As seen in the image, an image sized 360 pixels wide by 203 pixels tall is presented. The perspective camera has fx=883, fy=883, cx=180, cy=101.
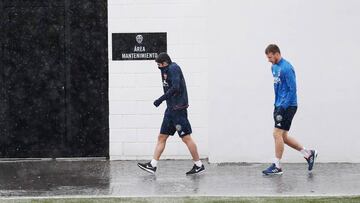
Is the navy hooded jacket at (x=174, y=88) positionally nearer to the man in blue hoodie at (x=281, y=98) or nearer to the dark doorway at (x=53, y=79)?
the man in blue hoodie at (x=281, y=98)

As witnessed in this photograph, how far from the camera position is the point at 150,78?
46.9ft

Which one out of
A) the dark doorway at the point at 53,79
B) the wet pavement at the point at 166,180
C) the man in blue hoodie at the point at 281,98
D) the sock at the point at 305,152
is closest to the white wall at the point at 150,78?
the dark doorway at the point at 53,79

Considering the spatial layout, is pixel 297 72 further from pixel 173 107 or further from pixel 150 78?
pixel 150 78

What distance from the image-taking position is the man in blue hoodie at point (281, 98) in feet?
41.3

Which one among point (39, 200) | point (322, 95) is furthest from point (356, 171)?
point (39, 200)

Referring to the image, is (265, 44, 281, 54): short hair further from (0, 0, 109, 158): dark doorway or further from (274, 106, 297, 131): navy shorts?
(0, 0, 109, 158): dark doorway

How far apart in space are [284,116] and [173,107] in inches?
63.1

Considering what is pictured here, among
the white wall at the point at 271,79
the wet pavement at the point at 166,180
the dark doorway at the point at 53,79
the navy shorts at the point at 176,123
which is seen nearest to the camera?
the wet pavement at the point at 166,180

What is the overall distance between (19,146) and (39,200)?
12.9 feet

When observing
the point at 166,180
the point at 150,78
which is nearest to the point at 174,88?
the point at 166,180

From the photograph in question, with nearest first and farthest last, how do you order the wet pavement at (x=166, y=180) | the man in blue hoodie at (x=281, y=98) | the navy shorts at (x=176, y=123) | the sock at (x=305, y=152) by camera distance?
the wet pavement at (x=166, y=180), the man in blue hoodie at (x=281, y=98), the navy shorts at (x=176, y=123), the sock at (x=305, y=152)

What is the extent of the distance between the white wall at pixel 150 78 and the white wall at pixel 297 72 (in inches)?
18.2

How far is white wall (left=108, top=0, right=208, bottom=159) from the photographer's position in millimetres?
14219

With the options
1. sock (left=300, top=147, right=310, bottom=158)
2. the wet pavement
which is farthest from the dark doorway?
sock (left=300, top=147, right=310, bottom=158)
